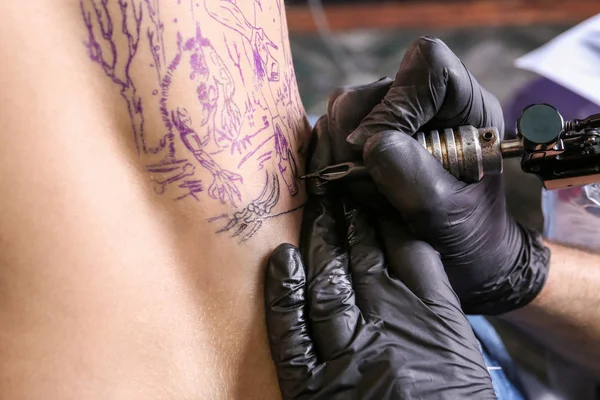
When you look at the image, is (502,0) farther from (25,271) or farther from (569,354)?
(25,271)

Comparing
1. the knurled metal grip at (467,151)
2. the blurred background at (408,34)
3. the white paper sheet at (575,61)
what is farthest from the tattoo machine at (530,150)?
the blurred background at (408,34)

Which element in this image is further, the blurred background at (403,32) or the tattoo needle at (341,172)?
the blurred background at (403,32)

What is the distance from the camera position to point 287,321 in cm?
76

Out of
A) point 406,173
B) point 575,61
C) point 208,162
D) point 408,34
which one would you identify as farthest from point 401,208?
point 408,34

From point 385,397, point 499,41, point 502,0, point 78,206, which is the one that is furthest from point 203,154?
point 502,0

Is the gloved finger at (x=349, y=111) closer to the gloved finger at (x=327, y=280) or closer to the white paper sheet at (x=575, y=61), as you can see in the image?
the gloved finger at (x=327, y=280)

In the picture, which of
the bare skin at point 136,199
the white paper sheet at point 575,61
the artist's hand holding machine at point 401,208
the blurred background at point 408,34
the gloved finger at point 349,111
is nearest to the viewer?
the bare skin at point 136,199

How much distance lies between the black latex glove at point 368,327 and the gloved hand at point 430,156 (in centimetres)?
7

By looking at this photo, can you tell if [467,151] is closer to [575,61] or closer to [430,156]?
[430,156]

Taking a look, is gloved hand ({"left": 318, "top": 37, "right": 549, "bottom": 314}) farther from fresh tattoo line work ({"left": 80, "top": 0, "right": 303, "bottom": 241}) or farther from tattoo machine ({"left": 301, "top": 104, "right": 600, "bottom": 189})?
fresh tattoo line work ({"left": 80, "top": 0, "right": 303, "bottom": 241})

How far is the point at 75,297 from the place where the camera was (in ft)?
2.19

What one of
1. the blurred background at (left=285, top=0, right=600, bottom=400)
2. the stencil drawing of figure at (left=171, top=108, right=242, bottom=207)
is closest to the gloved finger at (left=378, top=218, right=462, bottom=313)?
the stencil drawing of figure at (left=171, top=108, right=242, bottom=207)

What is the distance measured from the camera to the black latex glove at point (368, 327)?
28.6 inches

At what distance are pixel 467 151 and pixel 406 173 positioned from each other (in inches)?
4.2
